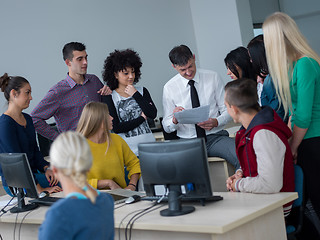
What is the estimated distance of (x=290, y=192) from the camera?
249 cm

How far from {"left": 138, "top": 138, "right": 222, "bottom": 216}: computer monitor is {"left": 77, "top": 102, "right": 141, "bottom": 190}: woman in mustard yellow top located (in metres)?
0.82

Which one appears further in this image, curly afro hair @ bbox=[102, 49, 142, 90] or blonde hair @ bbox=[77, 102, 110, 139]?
curly afro hair @ bbox=[102, 49, 142, 90]

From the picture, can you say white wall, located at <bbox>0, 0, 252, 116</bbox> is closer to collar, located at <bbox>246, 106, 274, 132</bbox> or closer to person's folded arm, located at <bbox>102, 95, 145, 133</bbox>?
person's folded arm, located at <bbox>102, 95, 145, 133</bbox>

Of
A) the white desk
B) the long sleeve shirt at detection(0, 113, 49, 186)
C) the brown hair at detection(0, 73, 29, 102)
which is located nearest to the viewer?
the white desk

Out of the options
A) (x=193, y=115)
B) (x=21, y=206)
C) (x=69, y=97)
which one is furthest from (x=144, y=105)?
(x=21, y=206)

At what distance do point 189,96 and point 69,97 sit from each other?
3.47ft

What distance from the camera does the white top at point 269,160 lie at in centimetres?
248

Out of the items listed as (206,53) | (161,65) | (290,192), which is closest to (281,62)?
(290,192)

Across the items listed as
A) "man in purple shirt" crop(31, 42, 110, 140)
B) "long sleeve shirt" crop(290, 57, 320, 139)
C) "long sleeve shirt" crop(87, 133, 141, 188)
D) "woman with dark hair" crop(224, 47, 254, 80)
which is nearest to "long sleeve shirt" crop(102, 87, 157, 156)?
"man in purple shirt" crop(31, 42, 110, 140)

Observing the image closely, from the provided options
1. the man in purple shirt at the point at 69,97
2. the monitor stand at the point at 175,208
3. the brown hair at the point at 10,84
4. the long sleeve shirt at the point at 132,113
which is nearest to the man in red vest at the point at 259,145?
the monitor stand at the point at 175,208

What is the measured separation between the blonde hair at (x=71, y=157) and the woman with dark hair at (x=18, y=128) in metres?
2.10

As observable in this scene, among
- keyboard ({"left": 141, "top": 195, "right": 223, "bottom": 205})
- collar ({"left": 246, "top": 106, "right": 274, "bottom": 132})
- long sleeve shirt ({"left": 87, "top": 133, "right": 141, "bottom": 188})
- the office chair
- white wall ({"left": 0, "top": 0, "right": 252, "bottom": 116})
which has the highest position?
white wall ({"left": 0, "top": 0, "right": 252, "bottom": 116})

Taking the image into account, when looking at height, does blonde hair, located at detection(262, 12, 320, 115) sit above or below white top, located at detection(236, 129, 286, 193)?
above

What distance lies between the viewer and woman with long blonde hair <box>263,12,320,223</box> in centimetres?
267
